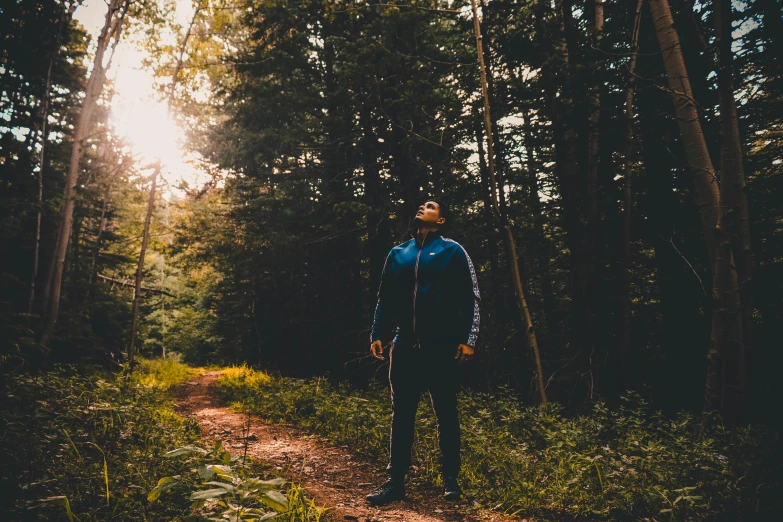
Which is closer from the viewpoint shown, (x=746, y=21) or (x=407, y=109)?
(x=746, y=21)

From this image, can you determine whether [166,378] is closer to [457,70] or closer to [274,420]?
[274,420]

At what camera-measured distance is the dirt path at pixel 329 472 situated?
292cm

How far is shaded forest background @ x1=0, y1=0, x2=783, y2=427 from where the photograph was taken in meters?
6.56

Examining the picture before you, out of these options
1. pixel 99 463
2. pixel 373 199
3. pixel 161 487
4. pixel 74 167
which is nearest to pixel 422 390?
pixel 161 487

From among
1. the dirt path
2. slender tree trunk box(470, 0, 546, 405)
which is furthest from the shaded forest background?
the dirt path

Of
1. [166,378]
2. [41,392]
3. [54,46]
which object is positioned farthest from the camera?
[166,378]

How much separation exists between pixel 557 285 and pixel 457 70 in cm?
902

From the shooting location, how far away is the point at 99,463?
331 centimetres

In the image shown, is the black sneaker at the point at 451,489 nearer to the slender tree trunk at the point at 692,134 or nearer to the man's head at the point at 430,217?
the man's head at the point at 430,217

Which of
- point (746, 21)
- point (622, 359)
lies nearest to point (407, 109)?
point (746, 21)

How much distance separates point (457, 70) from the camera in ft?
25.6

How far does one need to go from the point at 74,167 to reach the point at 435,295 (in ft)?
39.0

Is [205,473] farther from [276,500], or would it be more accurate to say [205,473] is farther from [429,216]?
[429,216]

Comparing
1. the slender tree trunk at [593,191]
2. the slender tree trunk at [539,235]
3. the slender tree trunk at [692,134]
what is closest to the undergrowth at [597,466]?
the slender tree trunk at [593,191]
